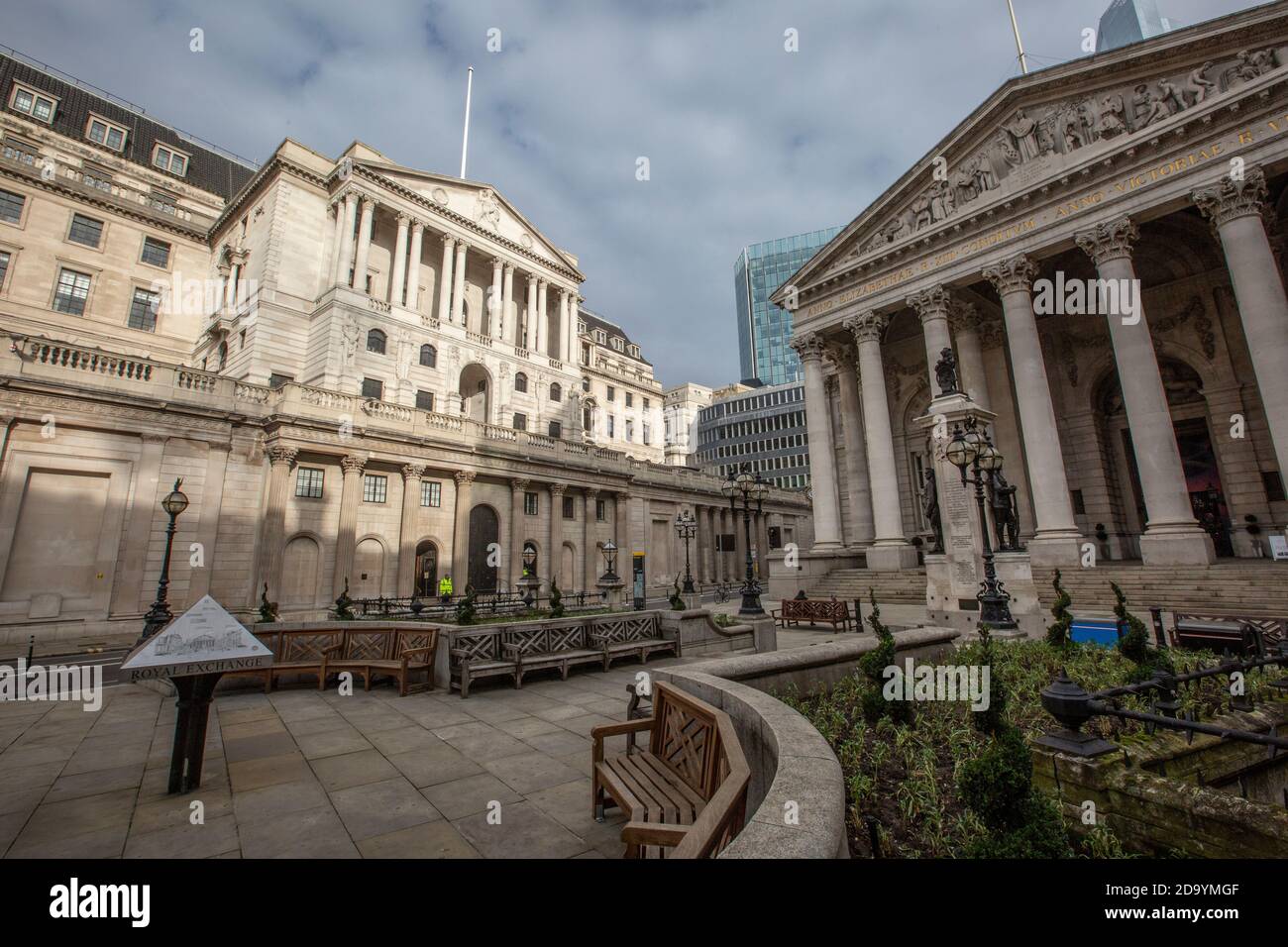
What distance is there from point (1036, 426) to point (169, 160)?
2265 inches

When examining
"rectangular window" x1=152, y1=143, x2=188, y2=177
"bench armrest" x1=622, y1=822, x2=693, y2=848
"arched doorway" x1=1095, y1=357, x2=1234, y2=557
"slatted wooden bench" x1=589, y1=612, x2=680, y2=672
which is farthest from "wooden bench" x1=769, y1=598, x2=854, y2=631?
"rectangular window" x1=152, y1=143, x2=188, y2=177

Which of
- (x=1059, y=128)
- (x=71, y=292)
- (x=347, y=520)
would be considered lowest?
(x=347, y=520)

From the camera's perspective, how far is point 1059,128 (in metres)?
21.9

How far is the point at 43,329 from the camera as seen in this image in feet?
98.0

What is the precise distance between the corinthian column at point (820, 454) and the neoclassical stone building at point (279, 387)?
43.1ft

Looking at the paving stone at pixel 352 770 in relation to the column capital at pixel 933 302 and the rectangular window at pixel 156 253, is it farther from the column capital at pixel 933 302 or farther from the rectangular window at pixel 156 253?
the rectangular window at pixel 156 253

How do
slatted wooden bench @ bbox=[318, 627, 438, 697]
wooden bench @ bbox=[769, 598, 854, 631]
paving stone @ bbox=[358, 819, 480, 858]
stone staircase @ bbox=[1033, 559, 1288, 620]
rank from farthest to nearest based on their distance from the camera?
wooden bench @ bbox=[769, 598, 854, 631] → stone staircase @ bbox=[1033, 559, 1288, 620] → slatted wooden bench @ bbox=[318, 627, 438, 697] → paving stone @ bbox=[358, 819, 480, 858]

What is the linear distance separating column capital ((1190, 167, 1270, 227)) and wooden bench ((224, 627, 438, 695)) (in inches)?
1077

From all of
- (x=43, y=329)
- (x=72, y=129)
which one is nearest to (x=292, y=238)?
(x=43, y=329)

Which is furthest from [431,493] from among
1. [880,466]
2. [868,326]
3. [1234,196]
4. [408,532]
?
[1234,196]

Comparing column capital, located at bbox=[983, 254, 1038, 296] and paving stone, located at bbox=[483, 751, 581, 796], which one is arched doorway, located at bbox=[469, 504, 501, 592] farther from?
column capital, located at bbox=[983, 254, 1038, 296]

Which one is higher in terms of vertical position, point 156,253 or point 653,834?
point 156,253

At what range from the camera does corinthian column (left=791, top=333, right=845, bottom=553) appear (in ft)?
89.8

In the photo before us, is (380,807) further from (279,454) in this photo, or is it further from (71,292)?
(71,292)
